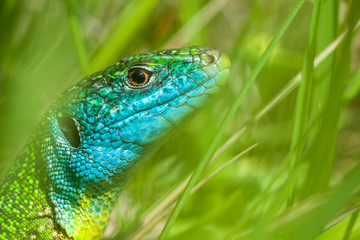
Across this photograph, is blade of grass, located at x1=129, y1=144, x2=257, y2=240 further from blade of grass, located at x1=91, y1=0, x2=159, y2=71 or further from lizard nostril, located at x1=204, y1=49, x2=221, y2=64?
blade of grass, located at x1=91, y1=0, x2=159, y2=71

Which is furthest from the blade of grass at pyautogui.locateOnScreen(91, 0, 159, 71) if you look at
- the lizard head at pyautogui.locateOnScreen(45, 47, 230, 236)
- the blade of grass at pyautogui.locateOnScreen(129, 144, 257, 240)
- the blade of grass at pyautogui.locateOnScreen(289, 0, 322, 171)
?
the blade of grass at pyautogui.locateOnScreen(289, 0, 322, 171)

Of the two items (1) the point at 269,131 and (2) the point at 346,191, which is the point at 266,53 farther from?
(1) the point at 269,131

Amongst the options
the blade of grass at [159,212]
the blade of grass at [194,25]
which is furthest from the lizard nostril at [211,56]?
the blade of grass at [194,25]

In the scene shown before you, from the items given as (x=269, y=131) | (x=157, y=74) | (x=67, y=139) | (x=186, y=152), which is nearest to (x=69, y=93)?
(x=67, y=139)

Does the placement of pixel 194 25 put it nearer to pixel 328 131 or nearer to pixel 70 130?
pixel 70 130

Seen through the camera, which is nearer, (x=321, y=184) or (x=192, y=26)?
(x=321, y=184)

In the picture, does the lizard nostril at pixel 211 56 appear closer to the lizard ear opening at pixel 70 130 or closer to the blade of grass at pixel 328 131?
the blade of grass at pixel 328 131

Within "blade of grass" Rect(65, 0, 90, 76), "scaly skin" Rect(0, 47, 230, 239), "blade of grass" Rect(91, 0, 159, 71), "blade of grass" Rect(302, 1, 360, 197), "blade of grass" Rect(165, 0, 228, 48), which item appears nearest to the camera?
"blade of grass" Rect(302, 1, 360, 197)

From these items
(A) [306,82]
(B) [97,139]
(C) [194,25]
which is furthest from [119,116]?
(C) [194,25]
